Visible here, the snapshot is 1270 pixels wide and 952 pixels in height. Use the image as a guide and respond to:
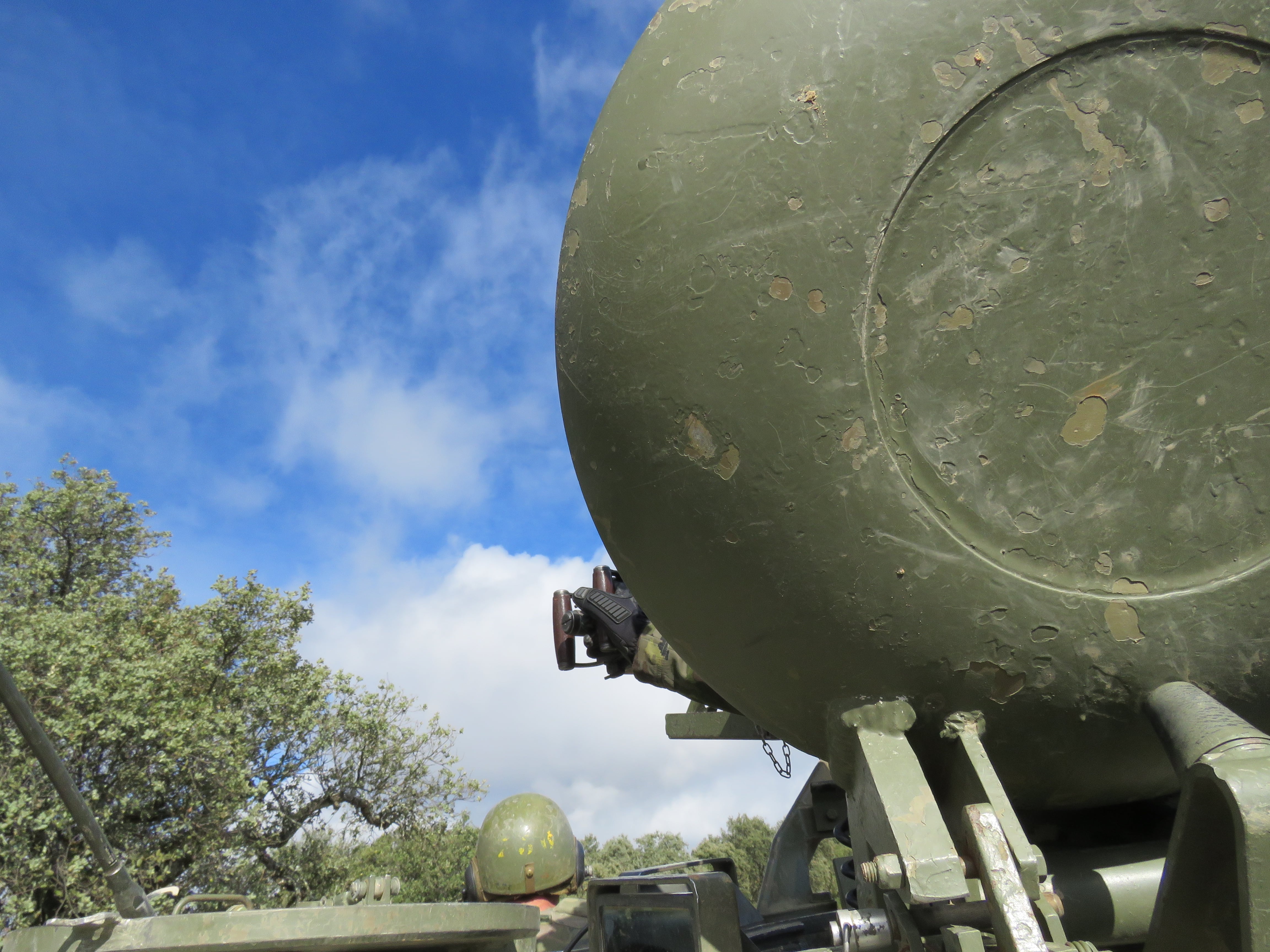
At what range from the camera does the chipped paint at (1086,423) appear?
6.32 feet

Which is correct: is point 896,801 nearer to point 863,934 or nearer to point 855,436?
point 863,934

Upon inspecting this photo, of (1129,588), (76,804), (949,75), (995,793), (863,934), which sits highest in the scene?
(949,75)

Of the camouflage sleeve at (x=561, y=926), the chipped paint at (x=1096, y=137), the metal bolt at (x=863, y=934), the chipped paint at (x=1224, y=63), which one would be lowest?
the metal bolt at (x=863, y=934)


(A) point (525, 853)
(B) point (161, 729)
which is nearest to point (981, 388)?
(A) point (525, 853)

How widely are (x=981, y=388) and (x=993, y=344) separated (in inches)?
3.4

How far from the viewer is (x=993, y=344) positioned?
193cm

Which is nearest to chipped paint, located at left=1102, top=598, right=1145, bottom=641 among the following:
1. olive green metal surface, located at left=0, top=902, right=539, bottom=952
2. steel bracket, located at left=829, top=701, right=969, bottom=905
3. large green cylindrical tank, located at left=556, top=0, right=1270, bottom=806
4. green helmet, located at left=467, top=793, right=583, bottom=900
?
large green cylindrical tank, located at left=556, top=0, right=1270, bottom=806

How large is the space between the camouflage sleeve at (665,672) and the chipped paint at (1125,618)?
2088 mm

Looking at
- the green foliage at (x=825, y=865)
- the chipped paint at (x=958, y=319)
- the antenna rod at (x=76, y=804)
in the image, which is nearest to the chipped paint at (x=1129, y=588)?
the chipped paint at (x=958, y=319)

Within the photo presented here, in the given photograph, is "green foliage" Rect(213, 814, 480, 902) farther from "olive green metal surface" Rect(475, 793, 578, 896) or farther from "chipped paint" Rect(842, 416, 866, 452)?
"chipped paint" Rect(842, 416, 866, 452)

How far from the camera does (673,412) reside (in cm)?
209

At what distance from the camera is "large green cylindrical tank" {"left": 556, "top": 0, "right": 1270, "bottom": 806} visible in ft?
6.19

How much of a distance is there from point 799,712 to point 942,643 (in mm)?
402

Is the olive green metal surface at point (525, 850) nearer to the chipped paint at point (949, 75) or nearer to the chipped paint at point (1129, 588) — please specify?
the chipped paint at point (1129, 588)
